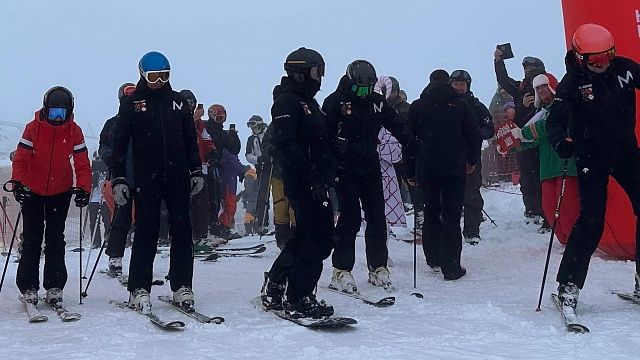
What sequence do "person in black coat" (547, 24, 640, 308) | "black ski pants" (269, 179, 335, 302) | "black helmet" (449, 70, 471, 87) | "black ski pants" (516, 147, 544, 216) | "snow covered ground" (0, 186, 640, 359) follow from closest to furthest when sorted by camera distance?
"snow covered ground" (0, 186, 640, 359)
"person in black coat" (547, 24, 640, 308)
"black ski pants" (269, 179, 335, 302)
"black helmet" (449, 70, 471, 87)
"black ski pants" (516, 147, 544, 216)

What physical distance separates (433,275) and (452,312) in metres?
1.87

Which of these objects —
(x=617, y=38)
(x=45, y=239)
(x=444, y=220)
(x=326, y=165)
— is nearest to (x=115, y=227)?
(x=45, y=239)

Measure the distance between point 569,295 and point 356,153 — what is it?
2157 millimetres

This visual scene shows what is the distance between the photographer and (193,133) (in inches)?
231

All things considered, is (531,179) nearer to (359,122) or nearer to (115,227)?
(359,122)

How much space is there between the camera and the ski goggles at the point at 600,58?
510 centimetres

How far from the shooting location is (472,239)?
936 centimetres

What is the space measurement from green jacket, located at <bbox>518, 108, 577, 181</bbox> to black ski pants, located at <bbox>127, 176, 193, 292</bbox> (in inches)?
146

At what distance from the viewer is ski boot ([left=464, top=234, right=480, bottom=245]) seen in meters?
9.28

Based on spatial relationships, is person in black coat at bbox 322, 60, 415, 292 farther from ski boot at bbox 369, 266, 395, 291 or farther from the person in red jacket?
the person in red jacket

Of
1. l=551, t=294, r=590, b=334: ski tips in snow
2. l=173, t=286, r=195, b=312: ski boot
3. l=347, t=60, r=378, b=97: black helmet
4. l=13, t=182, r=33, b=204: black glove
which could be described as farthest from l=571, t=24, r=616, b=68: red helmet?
l=13, t=182, r=33, b=204: black glove

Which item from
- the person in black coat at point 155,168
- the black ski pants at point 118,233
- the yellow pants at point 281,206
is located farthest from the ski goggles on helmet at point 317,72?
the yellow pants at point 281,206

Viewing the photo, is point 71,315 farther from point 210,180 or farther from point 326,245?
point 210,180

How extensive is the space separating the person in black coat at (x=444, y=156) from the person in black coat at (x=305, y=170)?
1.89m
